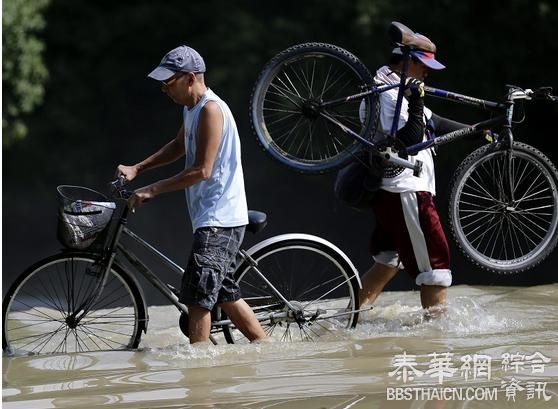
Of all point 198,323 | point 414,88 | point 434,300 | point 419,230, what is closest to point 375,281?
point 434,300

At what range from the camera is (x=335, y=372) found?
570 centimetres

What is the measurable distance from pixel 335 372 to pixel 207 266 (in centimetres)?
76

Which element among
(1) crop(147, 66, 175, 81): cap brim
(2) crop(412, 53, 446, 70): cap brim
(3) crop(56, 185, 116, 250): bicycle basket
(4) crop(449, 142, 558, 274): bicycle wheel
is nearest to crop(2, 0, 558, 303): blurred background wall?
(4) crop(449, 142, 558, 274): bicycle wheel

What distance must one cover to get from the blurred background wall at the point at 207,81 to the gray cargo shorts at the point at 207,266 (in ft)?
7.63

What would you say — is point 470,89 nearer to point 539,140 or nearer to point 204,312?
point 539,140

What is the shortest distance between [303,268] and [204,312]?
0.85 meters

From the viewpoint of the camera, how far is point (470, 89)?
1267 cm

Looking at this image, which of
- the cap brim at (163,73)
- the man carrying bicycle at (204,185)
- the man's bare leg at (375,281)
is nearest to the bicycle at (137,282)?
the man's bare leg at (375,281)

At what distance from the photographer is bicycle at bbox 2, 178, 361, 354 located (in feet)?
20.0

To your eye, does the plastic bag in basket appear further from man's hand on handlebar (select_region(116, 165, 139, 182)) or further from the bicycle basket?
man's hand on handlebar (select_region(116, 165, 139, 182))

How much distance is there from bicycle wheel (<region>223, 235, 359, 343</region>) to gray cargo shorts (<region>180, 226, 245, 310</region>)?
15.6 inches

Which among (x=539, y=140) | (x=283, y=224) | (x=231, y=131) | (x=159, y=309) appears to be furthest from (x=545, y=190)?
(x=283, y=224)

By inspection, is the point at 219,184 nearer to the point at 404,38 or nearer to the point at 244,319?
the point at 244,319

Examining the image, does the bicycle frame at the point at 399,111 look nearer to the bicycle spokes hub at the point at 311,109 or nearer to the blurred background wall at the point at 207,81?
the bicycle spokes hub at the point at 311,109
